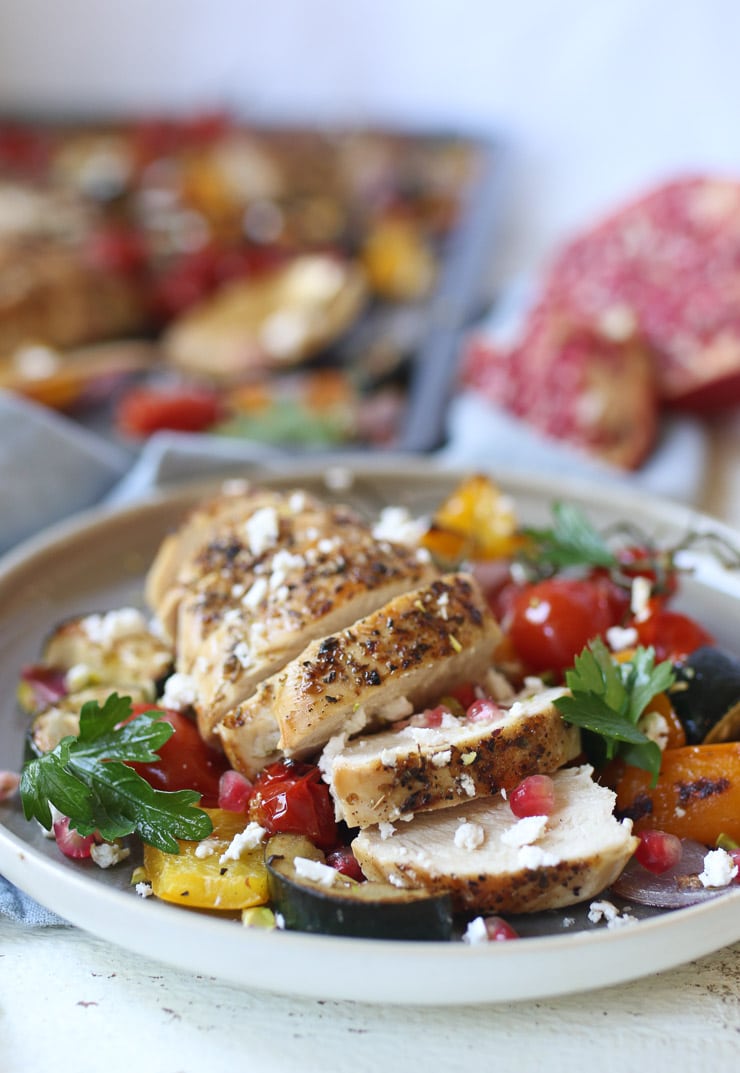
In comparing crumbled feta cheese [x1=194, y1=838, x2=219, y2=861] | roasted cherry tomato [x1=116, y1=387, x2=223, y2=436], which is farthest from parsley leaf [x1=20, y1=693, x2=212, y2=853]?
roasted cherry tomato [x1=116, y1=387, x2=223, y2=436]

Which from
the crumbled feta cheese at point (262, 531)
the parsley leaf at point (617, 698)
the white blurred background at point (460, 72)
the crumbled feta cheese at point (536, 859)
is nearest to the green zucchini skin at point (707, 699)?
the parsley leaf at point (617, 698)

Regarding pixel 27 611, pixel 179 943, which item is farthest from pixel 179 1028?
pixel 27 611

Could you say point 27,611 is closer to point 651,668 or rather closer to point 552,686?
point 552,686

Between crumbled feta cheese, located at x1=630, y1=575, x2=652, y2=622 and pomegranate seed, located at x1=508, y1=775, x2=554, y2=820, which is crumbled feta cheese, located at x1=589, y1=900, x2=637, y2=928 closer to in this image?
pomegranate seed, located at x1=508, y1=775, x2=554, y2=820

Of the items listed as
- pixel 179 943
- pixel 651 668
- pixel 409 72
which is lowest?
pixel 179 943

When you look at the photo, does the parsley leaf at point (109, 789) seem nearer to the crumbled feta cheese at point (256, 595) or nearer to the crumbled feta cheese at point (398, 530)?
the crumbled feta cheese at point (256, 595)

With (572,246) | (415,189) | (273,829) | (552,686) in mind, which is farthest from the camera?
(415,189)
